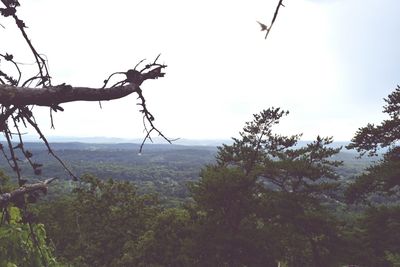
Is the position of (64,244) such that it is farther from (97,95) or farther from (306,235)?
(97,95)

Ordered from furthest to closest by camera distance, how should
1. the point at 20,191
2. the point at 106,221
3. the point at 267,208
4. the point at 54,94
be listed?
the point at 106,221
the point at 267,208
the point at 20,191
the point at 54,94

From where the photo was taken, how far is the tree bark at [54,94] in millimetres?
1433

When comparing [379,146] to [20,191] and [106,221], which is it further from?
[106,221]

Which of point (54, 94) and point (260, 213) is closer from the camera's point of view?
point (54, 94)

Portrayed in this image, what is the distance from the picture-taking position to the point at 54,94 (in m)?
1.53

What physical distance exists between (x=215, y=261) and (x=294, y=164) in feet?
27.0

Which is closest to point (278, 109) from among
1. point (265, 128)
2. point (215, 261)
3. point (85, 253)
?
point (265, 128)

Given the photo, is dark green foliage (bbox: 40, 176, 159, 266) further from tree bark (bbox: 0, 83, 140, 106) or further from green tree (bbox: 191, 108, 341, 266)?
tree bark (bbox: 0, 83, 140, 106)

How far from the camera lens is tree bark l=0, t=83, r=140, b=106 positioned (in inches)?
56.4

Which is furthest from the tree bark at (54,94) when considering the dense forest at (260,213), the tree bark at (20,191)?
the dense forest at (260,213)

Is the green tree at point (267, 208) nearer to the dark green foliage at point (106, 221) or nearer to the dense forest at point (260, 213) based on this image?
the dense forest at point (260, 213)

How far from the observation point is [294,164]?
83.6 feet

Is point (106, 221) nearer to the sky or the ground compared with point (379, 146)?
nearer to the ground

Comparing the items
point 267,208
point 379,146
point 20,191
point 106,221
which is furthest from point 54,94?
point 106,221
